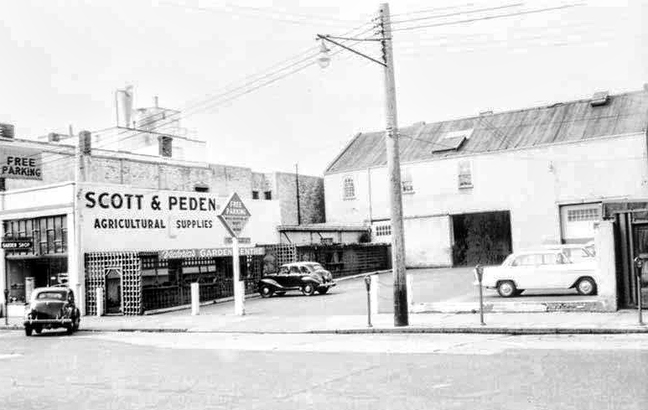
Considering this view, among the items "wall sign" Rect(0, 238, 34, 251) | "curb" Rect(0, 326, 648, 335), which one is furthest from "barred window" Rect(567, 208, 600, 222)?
"wall sign" Rect(0, 238, 34, 251)

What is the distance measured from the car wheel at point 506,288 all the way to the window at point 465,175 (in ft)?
71.6

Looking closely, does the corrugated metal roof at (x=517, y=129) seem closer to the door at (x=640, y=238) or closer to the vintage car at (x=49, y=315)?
the door at (x=640, y=238)

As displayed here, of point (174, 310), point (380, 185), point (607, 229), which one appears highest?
point (380, 185)

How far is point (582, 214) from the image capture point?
39.6 meters

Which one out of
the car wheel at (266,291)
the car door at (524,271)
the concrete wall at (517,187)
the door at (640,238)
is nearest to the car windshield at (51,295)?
the car wheel at (266,291)

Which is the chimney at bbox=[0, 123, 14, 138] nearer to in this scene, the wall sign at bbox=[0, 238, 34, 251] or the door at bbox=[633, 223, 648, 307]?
the wall sign at bbox=[0, 238, 34, 251]

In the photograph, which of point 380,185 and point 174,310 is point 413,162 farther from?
point 174,310

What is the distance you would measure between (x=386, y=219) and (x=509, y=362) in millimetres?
35490

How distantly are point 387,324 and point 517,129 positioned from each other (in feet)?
92.0

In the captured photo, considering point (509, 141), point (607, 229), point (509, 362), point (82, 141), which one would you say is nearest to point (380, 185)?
point (509, 141)

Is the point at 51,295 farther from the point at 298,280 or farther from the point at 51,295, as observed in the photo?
the point at 298,280

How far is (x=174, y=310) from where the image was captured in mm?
29203

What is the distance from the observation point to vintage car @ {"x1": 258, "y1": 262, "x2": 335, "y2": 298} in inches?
1216

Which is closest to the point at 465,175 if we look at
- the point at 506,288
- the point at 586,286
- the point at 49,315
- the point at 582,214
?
the point at 582,214
